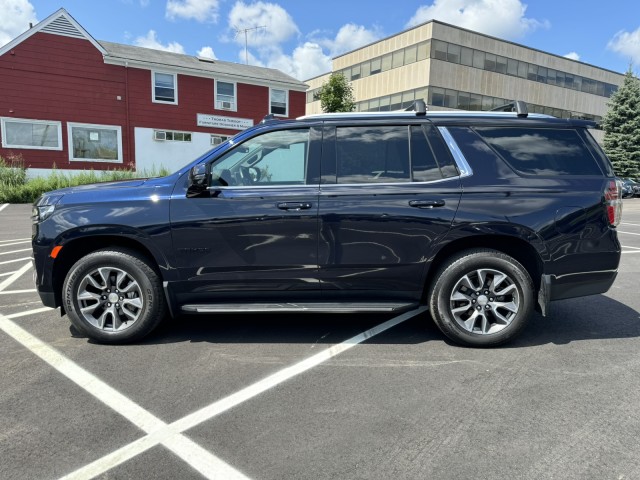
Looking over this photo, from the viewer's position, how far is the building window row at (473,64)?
36344mm

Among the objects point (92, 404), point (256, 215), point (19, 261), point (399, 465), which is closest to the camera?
point (399, 465)

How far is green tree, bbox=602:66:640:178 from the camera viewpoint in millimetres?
31969

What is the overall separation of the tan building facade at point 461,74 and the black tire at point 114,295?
110 ft

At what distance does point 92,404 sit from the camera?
10.0ft

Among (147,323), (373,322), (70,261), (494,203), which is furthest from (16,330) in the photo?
(494,203)

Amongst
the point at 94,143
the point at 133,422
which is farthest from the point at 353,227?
the point at 94,143

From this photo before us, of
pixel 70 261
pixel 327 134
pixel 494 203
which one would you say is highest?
pixel 327 134

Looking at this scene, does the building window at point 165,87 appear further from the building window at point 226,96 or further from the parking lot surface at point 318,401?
the parking lot surface at point 318,401

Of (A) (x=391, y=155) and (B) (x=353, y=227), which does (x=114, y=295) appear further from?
(A) (x=391, y=155)

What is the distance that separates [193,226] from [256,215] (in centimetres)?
54

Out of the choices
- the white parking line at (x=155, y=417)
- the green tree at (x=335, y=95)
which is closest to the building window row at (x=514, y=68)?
the green tree at (x=335, y=95)

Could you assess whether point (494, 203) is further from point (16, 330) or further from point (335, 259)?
point (16, 330)

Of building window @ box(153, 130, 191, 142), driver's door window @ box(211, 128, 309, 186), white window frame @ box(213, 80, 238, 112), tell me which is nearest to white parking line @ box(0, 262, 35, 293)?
driver's door window @ box(211, 128, 309, 186)

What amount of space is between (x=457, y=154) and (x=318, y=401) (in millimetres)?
2342
